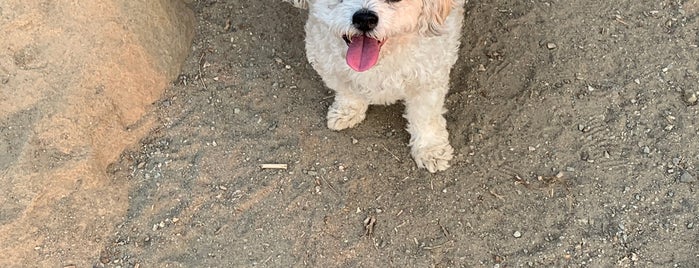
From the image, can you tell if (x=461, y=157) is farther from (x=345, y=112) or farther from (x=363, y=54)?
(x=363, y=54)

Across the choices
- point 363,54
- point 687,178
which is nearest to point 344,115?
point 363,54

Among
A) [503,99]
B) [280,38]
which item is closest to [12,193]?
[280,38]

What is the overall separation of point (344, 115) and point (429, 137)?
0.56m

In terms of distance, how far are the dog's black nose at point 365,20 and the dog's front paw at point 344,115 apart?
1.19 meters

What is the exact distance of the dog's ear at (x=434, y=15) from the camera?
294 centimetres

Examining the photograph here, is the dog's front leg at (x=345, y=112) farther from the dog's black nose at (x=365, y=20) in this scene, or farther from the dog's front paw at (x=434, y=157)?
the dog's black nose at (x=365, y=20)

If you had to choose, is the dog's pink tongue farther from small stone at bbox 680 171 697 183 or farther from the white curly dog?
small stone at bbox 680 171 697 183

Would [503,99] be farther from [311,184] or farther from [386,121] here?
[311,184]

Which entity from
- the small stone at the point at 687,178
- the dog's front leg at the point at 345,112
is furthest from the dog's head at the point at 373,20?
the small stone at the point at 687,178

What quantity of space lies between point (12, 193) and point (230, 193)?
1168 mm

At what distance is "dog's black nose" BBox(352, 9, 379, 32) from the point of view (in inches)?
112

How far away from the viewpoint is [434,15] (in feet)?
9.79

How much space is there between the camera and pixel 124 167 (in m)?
3.91

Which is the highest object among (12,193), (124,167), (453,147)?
(12,193)
